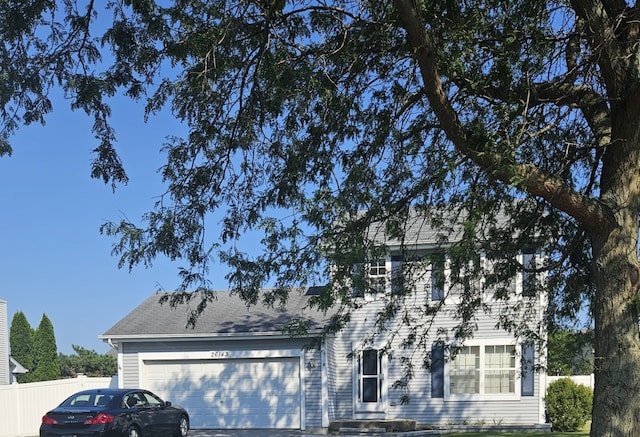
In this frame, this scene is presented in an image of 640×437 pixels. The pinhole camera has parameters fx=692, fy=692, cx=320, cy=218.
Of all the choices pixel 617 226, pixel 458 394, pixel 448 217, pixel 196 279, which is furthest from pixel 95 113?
pixel 458 394

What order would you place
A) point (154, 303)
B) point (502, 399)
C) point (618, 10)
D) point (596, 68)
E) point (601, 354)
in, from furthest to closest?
point (154, 303)
point (502, 399)
point (596, 68)
point (618, 10)
point (601, 354)

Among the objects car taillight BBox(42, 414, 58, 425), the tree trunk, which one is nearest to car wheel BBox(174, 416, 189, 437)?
car taillight BBox(42, 414, 58, 425)

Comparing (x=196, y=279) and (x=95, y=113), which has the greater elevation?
(x=95, y=113)

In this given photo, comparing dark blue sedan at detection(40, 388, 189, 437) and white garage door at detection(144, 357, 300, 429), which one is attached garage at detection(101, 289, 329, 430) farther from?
dark blue sedan at detection(40, 388, 189, 437)

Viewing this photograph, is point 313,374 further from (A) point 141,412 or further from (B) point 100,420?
(B) point 100,420

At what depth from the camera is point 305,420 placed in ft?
65.5

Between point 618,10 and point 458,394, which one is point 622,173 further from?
point 458,394

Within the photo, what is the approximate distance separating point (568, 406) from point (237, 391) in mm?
9552

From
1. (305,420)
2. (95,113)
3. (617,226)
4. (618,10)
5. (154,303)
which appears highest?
(618,10)

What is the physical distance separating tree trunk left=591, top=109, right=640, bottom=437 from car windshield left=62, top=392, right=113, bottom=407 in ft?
35.8

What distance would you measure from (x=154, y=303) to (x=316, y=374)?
646cm

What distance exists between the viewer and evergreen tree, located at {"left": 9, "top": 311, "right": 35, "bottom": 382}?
39.4m

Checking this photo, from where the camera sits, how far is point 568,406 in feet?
64.7

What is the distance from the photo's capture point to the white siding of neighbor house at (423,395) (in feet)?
63.6
